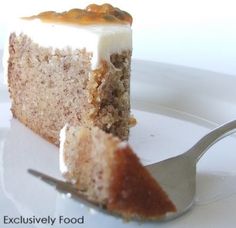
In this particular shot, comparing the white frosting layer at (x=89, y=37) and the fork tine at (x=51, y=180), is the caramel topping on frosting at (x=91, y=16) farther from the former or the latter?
the fork tine at (x=51, y=180)

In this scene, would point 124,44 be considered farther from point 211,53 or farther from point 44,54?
point 211,53

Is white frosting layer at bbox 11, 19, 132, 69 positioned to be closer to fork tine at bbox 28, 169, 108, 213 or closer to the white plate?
the white plate

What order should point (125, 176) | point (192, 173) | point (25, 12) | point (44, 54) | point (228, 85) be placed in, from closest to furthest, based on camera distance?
point (125, 176) → point (192, 173) → point (44, 54) → point (228, 85) → point (25, 12)

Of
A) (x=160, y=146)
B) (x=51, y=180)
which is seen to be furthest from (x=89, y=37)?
(x=51, y=180)

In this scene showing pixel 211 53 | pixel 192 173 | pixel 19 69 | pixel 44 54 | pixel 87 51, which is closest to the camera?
pixel 192 173

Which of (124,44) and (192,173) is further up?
(124,44)

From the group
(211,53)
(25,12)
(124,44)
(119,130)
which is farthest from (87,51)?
(25,12)

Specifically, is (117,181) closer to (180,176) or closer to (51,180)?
(51,180)

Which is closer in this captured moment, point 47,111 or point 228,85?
point 47,111
